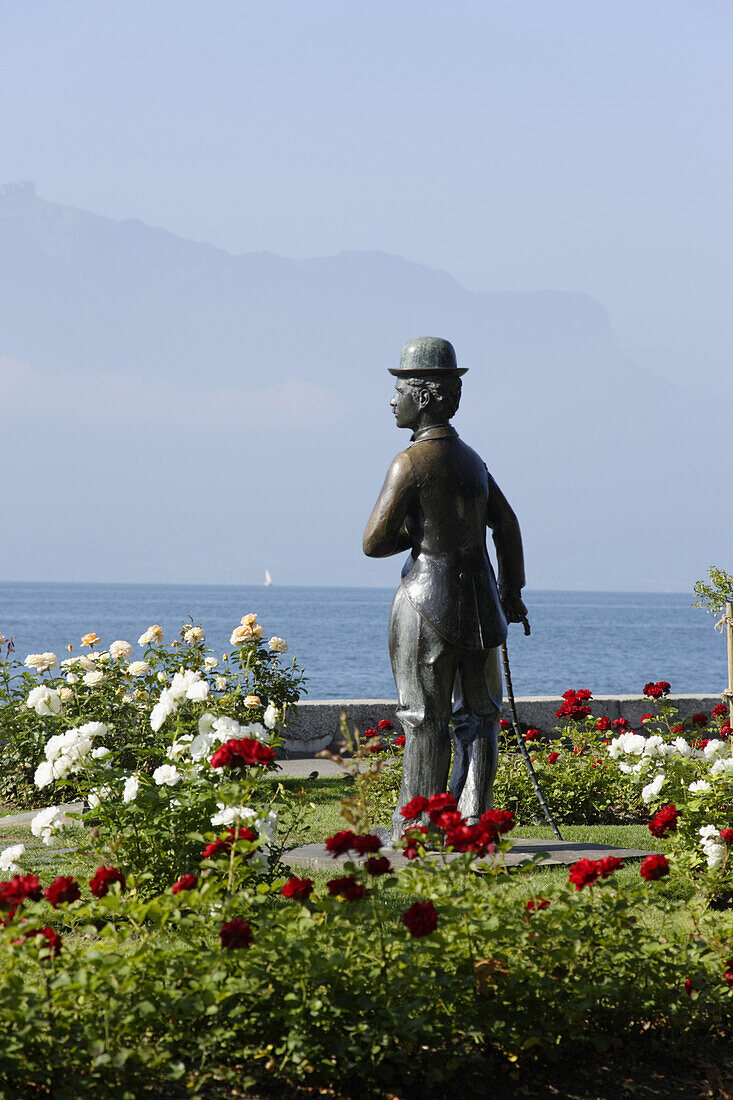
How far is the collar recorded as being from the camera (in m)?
5.34

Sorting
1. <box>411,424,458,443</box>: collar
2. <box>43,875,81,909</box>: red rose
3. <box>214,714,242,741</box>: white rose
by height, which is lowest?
<box>43,875,81,909</box>: red rose

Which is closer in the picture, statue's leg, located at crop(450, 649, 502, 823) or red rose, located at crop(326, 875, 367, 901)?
red rose, located at crop(326, 875, 367, 901)

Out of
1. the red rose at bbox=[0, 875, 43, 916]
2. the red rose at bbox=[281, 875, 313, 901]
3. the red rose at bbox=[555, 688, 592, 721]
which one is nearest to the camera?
the red rose at bbox=[0, 875, 43, 916]

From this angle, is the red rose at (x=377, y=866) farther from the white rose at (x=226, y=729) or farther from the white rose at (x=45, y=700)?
the white rose at (x=45, y=700)

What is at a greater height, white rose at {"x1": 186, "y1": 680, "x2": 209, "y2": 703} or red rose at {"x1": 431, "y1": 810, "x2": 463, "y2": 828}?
white rose at {"x1": 186, "y1": 680, "x2": 209, "y2": 703}

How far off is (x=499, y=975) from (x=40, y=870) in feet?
10.1

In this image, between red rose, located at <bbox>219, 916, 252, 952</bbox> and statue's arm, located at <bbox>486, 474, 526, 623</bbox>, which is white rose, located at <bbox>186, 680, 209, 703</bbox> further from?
statue's arm, located at <bbox>486, 474, 526, 623</bbox>

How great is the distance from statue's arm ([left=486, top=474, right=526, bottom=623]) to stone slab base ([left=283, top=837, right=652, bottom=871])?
45.6 inches

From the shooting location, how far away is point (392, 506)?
17.0 ft

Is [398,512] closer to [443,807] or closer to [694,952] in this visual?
[443,807]

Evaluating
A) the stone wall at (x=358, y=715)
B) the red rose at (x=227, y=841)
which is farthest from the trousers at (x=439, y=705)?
the stone wall at (x=358, y=715)

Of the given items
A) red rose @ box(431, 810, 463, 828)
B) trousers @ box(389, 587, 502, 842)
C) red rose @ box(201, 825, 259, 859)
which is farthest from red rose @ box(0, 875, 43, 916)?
trousers @ box(389, 587, 502, 842)

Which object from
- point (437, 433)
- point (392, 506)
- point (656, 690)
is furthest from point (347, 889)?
point (656, 690)

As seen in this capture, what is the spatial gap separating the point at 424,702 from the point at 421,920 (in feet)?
7.60
